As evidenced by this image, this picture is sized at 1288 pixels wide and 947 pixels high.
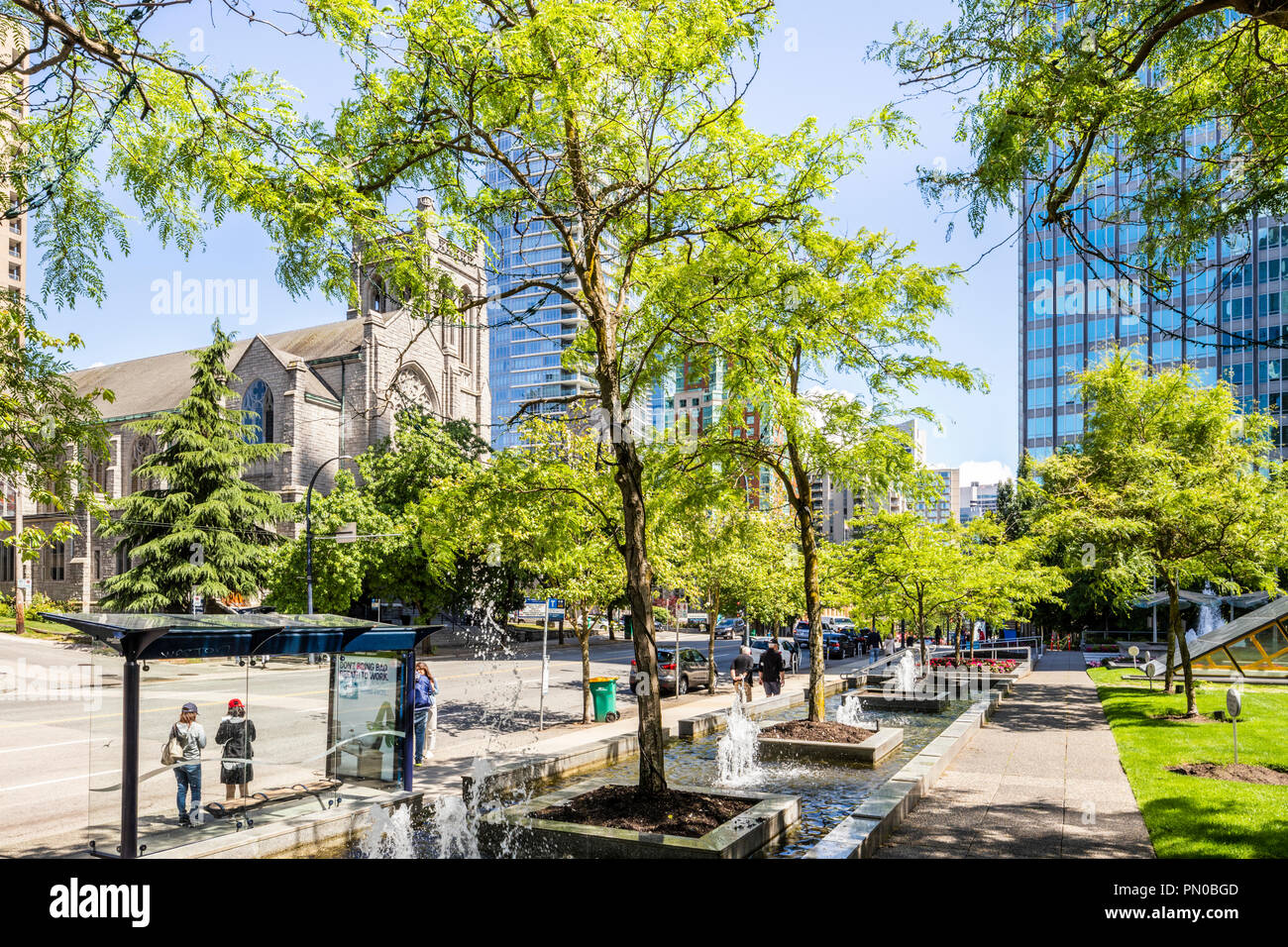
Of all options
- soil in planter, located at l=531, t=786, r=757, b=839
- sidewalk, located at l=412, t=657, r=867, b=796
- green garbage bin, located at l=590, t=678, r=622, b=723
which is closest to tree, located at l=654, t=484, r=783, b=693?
sidewalk, located at l=412, t=657, r=867, b=796

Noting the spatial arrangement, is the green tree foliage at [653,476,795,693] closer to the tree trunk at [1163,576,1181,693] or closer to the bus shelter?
the bus shelter

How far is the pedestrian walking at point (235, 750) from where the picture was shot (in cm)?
941

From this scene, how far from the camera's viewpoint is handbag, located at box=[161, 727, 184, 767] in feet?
28.9

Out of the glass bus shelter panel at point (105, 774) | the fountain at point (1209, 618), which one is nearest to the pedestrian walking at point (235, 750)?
the glass bus shelter panel at point (105, 774)

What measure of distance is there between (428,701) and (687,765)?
4.27 m

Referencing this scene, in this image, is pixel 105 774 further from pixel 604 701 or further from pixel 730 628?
pixel 730 628

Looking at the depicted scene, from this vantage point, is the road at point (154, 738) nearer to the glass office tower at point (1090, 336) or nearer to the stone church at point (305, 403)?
the stone church at point (305, 403)

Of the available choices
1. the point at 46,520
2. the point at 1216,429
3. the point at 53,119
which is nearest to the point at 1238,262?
the point at 53,119

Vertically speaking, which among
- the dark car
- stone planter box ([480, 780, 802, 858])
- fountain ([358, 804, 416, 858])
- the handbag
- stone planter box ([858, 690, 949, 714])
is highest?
the handbag

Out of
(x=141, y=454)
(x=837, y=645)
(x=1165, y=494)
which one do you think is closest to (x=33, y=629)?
(x=141, y=454)

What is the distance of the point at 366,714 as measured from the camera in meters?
11.1

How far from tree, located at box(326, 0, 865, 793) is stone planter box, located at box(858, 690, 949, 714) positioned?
509 inches

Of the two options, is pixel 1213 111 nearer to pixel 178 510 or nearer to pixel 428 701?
pixel 428 701
